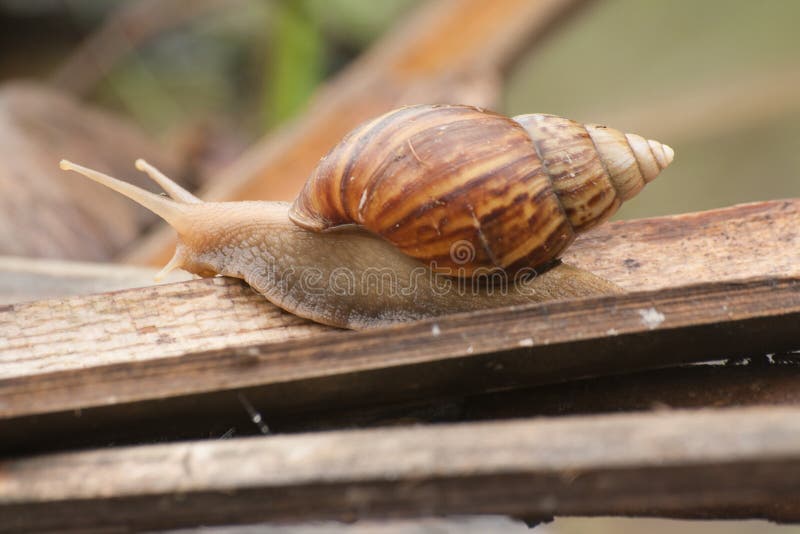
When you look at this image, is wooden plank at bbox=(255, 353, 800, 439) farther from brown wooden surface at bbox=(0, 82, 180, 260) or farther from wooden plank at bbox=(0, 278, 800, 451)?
brown wooden surface at bbox=(0, 82, 180, 260)

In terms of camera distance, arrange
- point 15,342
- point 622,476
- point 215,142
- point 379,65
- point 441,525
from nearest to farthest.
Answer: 1. point 622,476
2. point 15,342
3. point 441,525
4. point 379,65
5. point 215,142

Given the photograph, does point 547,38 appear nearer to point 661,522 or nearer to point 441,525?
point 441,525

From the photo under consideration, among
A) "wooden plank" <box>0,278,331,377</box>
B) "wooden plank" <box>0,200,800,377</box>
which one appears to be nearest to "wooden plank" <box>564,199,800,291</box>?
"wooden plank" <box>0,200,800,377</box>

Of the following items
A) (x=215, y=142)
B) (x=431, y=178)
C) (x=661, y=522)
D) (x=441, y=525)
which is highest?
(x=431, y=178)

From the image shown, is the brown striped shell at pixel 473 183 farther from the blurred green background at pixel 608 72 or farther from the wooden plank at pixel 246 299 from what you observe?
the blurred green background at pixel 608 72

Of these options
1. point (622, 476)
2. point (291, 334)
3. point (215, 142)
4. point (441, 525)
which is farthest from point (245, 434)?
point (215, 142)

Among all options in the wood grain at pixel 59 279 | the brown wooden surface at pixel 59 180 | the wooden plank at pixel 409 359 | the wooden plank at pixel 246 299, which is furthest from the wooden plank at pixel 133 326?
the brown wooden surface at pixel 59 180
